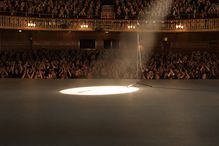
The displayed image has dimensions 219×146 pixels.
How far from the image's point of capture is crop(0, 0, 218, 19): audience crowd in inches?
614

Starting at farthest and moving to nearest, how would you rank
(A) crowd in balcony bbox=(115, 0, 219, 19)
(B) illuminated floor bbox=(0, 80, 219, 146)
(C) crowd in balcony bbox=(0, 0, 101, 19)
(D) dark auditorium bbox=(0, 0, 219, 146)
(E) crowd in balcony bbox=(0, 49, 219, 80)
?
(A) crowd in balcony bbox=(115, 0, 219, 19) < (C) crowd in balcony bbox=(0, 0, 101, 19) < (E) crowd in balcony bbox=(0, 49, 219, 80) < (D) dark auditorium bbox=(0, 0, 219, 146) < (B) illuminated floor bbox=(0, 80, 219, 146)

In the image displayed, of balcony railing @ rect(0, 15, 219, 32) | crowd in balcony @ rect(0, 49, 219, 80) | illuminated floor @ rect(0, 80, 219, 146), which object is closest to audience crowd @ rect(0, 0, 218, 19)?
balcony railing @ rect(0, 15, 219, 32)

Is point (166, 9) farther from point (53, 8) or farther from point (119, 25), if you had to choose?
point (53, 8)

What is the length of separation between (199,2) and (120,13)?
4.40 metres

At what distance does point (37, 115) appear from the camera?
4703 millimetres

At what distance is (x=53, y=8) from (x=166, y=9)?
6.25m

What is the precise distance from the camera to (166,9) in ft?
54.5

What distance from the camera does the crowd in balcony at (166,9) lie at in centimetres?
1602

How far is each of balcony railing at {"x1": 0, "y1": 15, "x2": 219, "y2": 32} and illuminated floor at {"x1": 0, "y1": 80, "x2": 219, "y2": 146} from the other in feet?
30.8

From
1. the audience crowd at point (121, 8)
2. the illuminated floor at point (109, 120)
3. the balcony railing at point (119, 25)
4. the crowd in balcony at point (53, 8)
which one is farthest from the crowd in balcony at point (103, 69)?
the illuminated floor at point (109, 120)

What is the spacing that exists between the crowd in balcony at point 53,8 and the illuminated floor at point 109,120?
9.65 m

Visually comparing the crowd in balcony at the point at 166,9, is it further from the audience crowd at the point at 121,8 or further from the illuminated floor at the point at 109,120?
the illuminated floor at the point at 109,120

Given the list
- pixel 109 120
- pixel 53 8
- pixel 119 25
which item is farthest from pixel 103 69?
pixel 109 120

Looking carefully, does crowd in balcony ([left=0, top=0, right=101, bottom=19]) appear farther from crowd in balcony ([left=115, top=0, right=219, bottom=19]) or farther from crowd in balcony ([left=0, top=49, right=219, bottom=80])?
crowd in balcony ([left=0, top=49, right=219, bottom=80])
